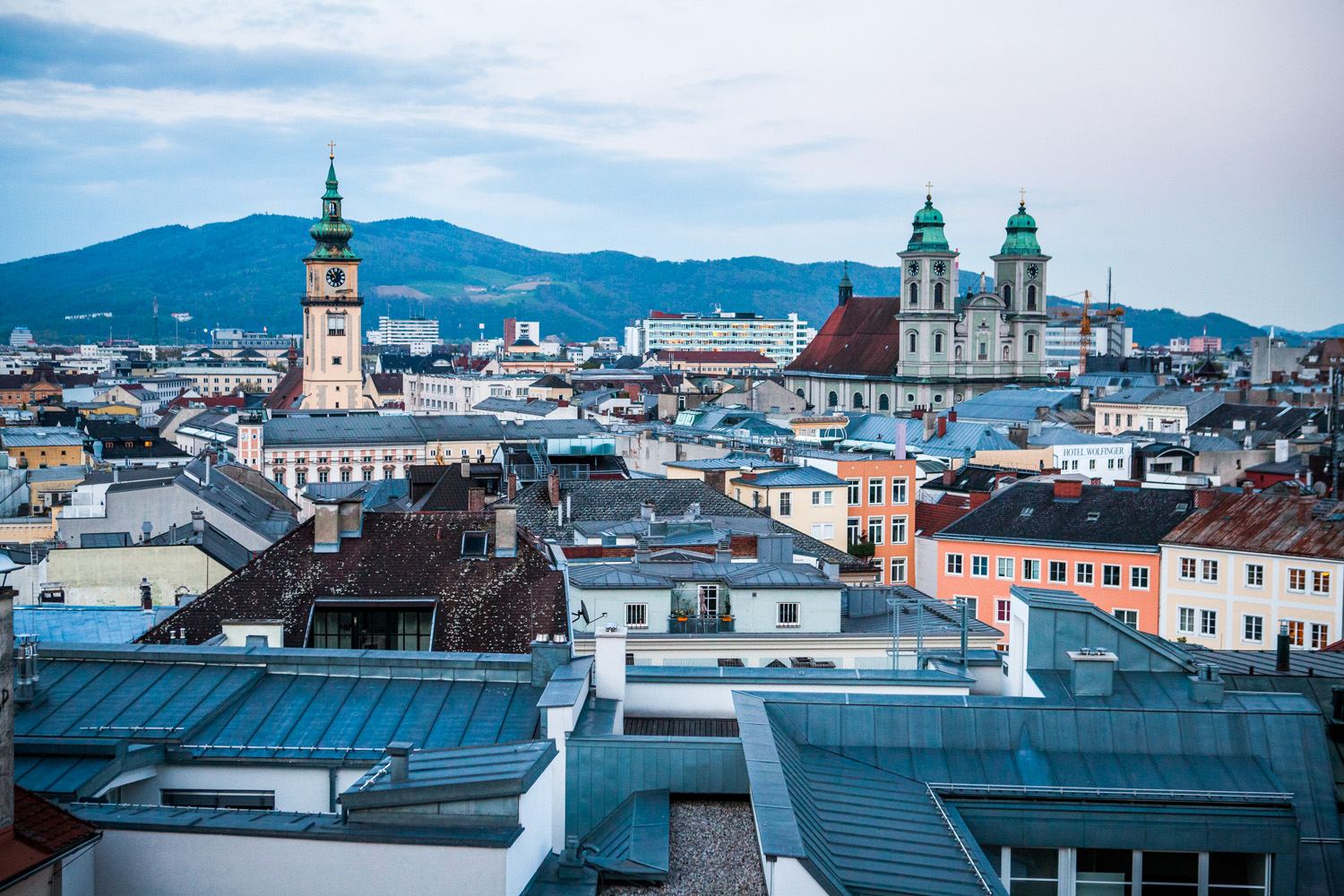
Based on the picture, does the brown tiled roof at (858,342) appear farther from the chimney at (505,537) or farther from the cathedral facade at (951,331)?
the chimney at (505,537)

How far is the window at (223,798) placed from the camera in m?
13.3

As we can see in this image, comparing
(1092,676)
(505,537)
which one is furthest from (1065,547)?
(1092,676)

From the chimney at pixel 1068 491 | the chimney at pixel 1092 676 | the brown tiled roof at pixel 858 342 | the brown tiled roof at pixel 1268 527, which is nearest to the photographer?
the chimney at pixel 1092 676

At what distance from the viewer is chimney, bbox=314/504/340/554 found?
82.4ft

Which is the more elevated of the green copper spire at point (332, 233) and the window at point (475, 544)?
the green copper spire at point (332, 233)

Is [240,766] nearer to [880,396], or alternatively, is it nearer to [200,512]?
[200,512]

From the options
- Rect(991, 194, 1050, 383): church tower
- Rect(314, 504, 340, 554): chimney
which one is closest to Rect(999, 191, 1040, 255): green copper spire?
Rect(991, 194, 1050, 383): church tower

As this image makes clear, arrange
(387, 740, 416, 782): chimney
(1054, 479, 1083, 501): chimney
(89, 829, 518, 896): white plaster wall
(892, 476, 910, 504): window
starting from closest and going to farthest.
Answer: (89, 829, 518, 896): white plaster wall
(387, 740, 416, 782): chimney
(1054, 479, 1083, 501): chimney
(892, 476, 910, 504): window

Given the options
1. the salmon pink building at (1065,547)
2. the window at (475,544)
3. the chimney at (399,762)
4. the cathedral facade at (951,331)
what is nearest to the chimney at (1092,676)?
the chimney at (399,762)

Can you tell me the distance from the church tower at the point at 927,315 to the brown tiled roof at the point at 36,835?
4002 inches

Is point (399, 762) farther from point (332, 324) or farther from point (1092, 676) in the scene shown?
point (332, 324)

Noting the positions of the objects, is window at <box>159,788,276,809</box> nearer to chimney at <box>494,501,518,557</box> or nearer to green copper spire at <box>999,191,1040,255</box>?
chimney at <box>494,501,518,557</box>

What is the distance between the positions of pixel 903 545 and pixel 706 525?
16916 millimetres

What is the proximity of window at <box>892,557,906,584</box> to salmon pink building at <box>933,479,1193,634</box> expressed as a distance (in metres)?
4.16
